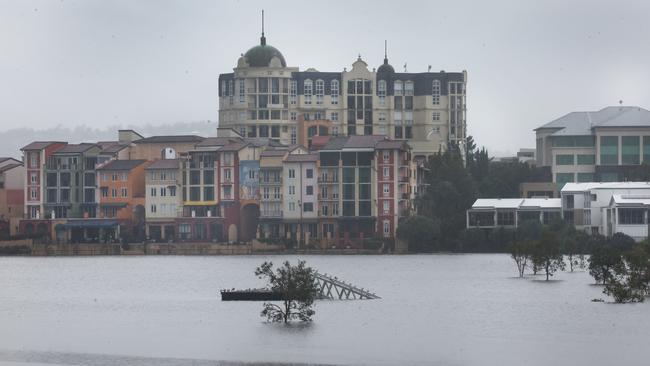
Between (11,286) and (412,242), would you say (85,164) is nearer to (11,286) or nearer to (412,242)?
(412,242)

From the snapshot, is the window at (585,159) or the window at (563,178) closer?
the window at (563,178)

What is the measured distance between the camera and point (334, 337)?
74438 millimetres

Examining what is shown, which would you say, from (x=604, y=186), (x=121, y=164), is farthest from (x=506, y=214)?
(x=121, y=164)

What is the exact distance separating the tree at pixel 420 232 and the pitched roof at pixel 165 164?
90.7ft

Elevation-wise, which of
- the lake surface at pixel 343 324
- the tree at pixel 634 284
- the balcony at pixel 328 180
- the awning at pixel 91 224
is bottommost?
the lake surface at pixel 343 324

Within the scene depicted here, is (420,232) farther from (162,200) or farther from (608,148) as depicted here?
(608,148)

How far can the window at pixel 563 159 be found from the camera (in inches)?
7303

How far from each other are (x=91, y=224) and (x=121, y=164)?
25.5 ft

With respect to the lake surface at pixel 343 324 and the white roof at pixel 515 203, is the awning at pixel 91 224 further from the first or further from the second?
A: the lake surface at pixel 343 324

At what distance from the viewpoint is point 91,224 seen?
581 ft

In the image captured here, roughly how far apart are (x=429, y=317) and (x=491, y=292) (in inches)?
687

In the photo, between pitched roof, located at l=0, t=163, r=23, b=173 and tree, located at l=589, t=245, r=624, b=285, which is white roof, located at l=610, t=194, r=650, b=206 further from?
pitched roof, located at l=0, t=163, r=23, b=173

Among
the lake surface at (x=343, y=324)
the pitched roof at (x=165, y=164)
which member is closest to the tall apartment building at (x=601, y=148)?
the pitched roof at (x=165, y=164)

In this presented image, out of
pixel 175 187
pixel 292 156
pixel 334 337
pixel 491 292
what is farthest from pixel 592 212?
pixel 334 337
